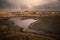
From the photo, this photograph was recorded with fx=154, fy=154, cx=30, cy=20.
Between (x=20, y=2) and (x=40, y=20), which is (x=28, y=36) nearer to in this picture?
(x=40, y=20)

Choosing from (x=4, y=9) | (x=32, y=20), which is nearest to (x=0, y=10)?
(x=4, y=9)

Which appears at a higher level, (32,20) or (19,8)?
(19,8)

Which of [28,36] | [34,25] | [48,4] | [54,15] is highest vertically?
[48,4]

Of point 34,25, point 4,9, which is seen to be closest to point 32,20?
point 34,25

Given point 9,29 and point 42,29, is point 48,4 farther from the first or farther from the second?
point 9,29

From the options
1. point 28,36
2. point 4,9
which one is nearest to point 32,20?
point 28,36

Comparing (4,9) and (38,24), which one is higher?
(4,9)

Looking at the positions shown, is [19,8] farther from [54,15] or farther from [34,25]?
[54,15]
